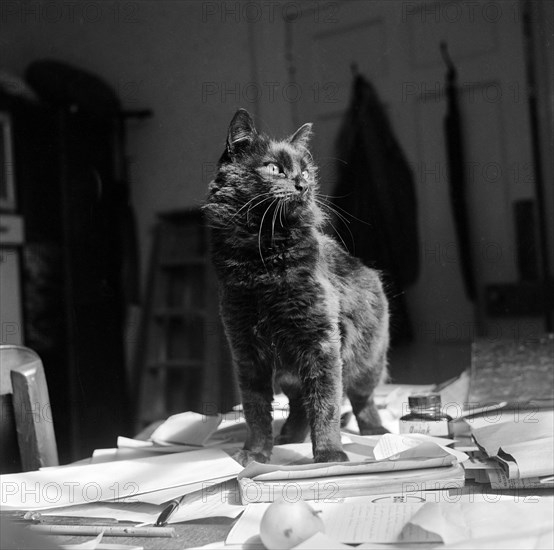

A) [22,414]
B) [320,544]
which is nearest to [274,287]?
[320,544]

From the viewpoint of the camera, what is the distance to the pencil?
0.82m

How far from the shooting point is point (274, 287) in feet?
3.74

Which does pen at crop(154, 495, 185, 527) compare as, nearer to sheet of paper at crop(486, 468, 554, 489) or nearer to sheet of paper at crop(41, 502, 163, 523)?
sheet of paper at crop(41, 502, 163, 523)

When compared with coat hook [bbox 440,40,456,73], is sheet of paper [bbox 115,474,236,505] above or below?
below

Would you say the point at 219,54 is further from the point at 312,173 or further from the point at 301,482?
the point at 301,482

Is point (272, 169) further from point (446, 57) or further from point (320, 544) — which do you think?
point (446, 57)

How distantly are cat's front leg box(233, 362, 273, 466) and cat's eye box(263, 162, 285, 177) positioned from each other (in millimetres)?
358

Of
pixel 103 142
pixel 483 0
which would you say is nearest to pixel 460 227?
pixel 483 0

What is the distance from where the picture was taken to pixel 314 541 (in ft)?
2.37

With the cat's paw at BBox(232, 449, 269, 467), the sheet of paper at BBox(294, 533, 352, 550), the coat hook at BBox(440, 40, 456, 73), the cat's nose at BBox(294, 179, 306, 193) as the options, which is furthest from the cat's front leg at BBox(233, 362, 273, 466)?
the coat hook at BBox(440, 40, 456, 73)

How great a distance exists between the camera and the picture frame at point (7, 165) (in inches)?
72.8

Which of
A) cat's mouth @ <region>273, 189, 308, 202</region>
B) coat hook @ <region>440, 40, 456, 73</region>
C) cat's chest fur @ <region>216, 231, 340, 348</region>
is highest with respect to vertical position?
coat hook @ <region>440, 40, 456, 73</region>

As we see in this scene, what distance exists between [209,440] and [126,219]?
84cm

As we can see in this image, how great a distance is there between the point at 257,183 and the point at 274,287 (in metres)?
0.19
